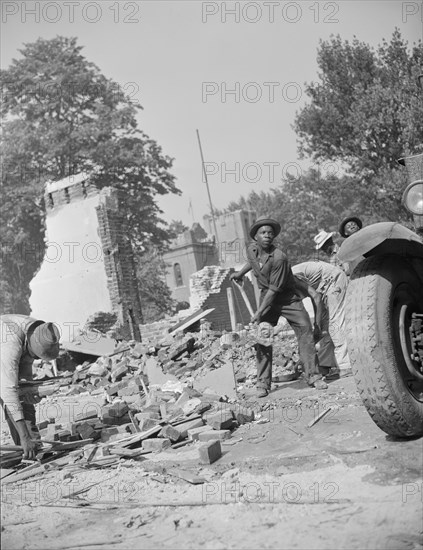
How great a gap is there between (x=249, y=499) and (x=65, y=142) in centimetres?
2524

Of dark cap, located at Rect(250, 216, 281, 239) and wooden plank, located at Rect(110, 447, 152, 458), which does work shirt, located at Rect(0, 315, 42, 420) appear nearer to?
wooden plank, located at Rect(110, 447, 152, 458)

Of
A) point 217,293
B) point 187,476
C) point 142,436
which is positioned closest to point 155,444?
point 142,436

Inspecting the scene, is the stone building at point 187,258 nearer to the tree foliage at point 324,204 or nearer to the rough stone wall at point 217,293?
→ the tree foliage at point 324,204

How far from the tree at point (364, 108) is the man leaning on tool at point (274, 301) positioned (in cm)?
1499

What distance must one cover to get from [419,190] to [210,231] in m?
59.6

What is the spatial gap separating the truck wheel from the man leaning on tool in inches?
115

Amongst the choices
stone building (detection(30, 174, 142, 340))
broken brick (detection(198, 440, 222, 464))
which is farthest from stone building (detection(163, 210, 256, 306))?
broken brick (detection(198, 440, 222, 464))

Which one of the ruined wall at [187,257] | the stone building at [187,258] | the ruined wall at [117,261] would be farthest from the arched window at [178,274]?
the ruined wall at [117,261]

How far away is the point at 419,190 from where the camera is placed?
3834 mm

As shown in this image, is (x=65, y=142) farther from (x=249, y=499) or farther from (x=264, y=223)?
(x=249, y=499)

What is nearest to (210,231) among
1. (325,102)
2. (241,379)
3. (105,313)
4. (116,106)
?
(116,106)

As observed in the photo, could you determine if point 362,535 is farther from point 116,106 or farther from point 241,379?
point 116,106

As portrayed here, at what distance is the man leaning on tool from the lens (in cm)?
684

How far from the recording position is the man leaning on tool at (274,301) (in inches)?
269
